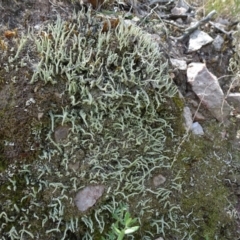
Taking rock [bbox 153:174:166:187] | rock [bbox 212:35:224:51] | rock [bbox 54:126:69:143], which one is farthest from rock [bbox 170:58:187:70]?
rock [bbox 54:126:69:143]

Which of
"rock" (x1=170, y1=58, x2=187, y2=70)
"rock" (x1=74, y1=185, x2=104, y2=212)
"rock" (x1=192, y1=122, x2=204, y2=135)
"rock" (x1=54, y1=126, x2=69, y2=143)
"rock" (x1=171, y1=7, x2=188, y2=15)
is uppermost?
"rock" (x1=171, y1=7, x2=188, y2=15)

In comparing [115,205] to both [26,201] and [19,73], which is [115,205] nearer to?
[26,201]

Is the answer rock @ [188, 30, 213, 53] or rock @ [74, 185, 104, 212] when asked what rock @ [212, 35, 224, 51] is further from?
rock @ [74, 185, 104, 212]

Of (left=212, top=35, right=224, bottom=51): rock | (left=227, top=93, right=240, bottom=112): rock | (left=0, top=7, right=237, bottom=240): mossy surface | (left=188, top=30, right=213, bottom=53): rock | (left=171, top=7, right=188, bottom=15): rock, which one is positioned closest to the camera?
(left=0, top=7, right=237, bottom=240): mossy surface

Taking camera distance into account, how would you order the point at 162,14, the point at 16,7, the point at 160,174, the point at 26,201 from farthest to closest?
the point at 162,14, the point at 16,7, the point at 160,174, the point at 26,201

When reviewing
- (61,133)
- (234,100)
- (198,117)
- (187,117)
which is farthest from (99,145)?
→ (234,100)

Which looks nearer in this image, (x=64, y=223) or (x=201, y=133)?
(x=64, y=223)

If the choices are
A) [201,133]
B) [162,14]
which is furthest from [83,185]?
[162,14]
